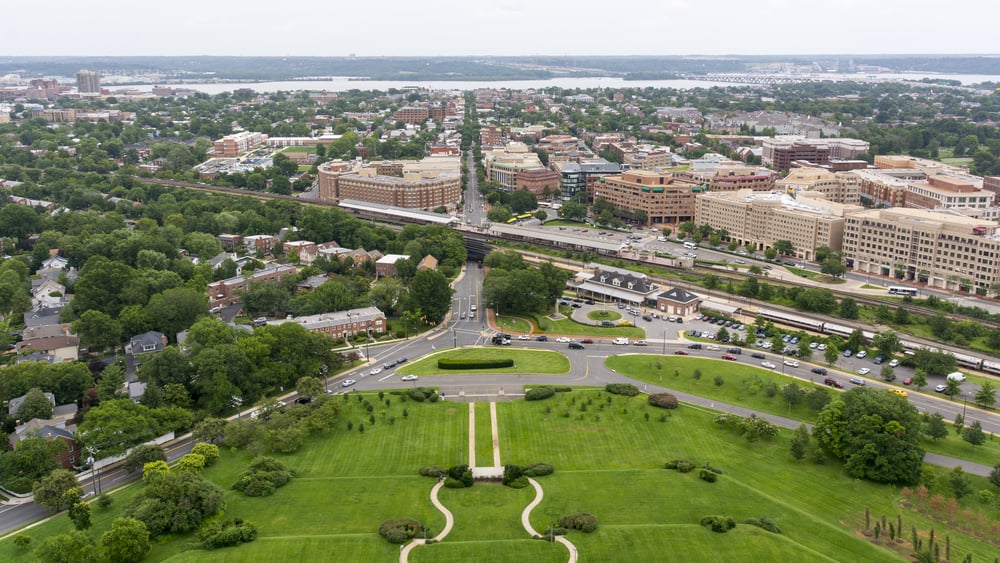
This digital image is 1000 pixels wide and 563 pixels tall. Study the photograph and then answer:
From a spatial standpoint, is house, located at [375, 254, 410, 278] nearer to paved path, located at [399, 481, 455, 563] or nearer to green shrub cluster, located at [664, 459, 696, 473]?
paved path, located at [399, 481, 455, 563]

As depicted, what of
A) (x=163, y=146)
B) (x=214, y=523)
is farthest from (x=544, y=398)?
(x=163, y=146)

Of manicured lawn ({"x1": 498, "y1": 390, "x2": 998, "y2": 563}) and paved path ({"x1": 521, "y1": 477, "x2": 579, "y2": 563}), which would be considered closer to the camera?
paved path ({"x1": 521, "y1": 477, "x2": 579, "y2": 563})

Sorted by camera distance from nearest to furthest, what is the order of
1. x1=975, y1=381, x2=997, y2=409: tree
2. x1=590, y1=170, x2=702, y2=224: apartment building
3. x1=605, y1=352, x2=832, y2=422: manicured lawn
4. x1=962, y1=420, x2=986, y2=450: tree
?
x1=962, y1=420, x2=986, y2=450: tree → x1=975, y1=381, x2=997, y2=409: tree → x1=605, y1=352, x2=832, y2=422: manicured lawn → x1=590, y1=170, x2=702, y2=224: apartment building

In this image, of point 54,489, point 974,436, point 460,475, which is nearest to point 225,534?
point 54,489

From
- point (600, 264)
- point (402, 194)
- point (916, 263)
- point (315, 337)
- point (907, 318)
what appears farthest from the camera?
point (402, 194)

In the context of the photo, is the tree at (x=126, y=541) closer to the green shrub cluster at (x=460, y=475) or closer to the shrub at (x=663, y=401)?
the green shrub cluster at (x=460, y=475)

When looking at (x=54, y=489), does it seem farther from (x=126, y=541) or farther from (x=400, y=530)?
(x=400, y=530)

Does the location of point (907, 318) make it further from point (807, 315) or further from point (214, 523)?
point (214, 523)

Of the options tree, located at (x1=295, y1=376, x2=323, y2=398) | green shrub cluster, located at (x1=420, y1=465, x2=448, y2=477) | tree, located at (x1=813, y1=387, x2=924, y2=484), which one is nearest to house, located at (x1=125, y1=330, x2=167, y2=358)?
tree, located at (x1=295, y1=376, x2=323, y2=398)
